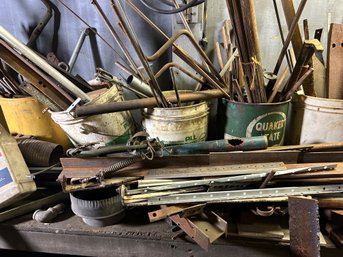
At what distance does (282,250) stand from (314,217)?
170 mm

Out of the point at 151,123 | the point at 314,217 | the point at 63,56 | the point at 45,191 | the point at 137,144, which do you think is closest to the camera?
the point at 314,217

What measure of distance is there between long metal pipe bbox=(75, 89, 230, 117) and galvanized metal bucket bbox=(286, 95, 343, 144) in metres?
0.29

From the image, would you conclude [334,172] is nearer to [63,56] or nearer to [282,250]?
[282,250]

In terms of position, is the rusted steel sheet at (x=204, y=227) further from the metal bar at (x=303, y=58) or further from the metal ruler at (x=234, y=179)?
the metal bar at (x=303, y=58)

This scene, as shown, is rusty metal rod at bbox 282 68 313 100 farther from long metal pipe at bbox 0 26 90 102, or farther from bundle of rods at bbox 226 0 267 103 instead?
long metal pipe at bbox 0 26 90 102

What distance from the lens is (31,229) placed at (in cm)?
87

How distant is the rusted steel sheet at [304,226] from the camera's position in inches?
26.0

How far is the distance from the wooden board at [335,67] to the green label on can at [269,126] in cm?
20

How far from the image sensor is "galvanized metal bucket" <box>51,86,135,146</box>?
2.87 feet

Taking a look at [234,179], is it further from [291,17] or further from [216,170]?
[291,17]

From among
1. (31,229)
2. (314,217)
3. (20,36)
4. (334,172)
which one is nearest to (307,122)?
(334,172)

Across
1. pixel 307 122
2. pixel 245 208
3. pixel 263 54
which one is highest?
pixel 263 54

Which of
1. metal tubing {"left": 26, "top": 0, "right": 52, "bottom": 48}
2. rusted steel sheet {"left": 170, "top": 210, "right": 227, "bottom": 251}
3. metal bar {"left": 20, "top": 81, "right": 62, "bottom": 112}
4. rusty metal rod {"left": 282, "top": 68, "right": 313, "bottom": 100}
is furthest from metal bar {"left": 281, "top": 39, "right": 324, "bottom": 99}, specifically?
metal tubing {"left": 26, "top": 0, "right": 52, "bottom": 48}

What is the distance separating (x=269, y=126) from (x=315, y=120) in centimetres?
17
